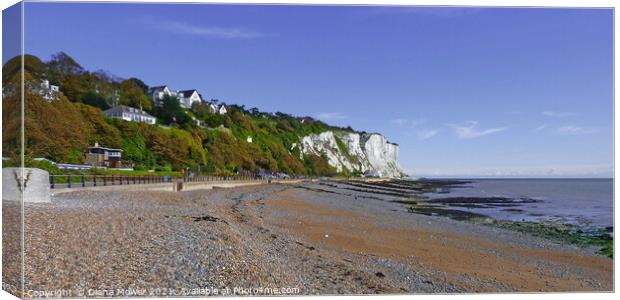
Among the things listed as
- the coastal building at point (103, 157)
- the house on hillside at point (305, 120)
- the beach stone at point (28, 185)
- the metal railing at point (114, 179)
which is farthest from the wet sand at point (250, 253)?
the house on hillside at point (305, 120)

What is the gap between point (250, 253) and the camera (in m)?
5.97

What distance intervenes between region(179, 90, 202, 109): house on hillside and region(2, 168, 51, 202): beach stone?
86.1 inches

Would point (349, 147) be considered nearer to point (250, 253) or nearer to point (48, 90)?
point (250, 253)

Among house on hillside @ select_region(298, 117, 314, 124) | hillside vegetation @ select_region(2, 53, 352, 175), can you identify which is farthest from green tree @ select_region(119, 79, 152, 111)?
house on hillside @ select_region(298, 117, 314, 124)

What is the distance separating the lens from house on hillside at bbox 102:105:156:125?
663 cm

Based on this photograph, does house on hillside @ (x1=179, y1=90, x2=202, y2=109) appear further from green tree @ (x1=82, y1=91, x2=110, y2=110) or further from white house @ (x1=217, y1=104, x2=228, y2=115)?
green tree @ (x1=82, y1=91, x2=110, y2=110)

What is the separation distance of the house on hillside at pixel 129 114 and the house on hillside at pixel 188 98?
26.7 inches

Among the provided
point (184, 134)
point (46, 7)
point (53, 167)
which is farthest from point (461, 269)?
point (46, 7)

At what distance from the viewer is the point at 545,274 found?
6.80 m

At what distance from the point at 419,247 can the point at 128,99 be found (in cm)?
541

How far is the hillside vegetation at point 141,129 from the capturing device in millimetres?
5441

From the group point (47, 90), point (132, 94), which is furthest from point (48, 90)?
point (132, 94)

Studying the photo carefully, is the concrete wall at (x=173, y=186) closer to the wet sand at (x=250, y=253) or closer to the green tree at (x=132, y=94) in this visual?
the wet sand at (x=250, y=253)

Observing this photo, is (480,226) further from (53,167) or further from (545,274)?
(53,167)
